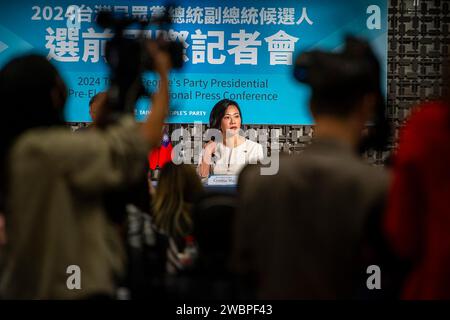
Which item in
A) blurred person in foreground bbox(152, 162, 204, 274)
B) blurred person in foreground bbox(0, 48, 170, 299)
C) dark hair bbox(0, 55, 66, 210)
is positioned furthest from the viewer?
blurred person in foreground bbox(152, 162, 204, 274)

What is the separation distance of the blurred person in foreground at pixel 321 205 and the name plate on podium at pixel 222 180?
333cm

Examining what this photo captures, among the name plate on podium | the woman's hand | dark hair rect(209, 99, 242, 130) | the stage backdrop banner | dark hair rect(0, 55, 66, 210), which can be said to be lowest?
the name plate on podium

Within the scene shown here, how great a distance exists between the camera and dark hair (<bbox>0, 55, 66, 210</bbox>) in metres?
1.68

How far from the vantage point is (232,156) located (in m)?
5.57

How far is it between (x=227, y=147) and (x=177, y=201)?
3.08 meters

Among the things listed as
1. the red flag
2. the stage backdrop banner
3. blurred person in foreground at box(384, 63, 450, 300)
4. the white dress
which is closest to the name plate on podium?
the white dress

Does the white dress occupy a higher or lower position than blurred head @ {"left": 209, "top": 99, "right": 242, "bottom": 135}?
lower

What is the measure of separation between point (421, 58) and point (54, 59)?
12.1 ft

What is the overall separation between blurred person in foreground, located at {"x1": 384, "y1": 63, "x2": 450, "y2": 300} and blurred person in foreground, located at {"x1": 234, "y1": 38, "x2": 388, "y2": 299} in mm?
73

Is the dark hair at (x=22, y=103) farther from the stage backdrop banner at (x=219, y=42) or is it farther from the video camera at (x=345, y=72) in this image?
the stage backdrop banner at (x=219, y=42)

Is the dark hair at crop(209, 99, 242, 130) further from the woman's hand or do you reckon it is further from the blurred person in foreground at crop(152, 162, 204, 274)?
the blurred person in foreground at crop(152, 162, 204, 274)

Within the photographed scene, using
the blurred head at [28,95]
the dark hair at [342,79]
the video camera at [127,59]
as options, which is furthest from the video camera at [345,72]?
the blurred head at [28,95]
